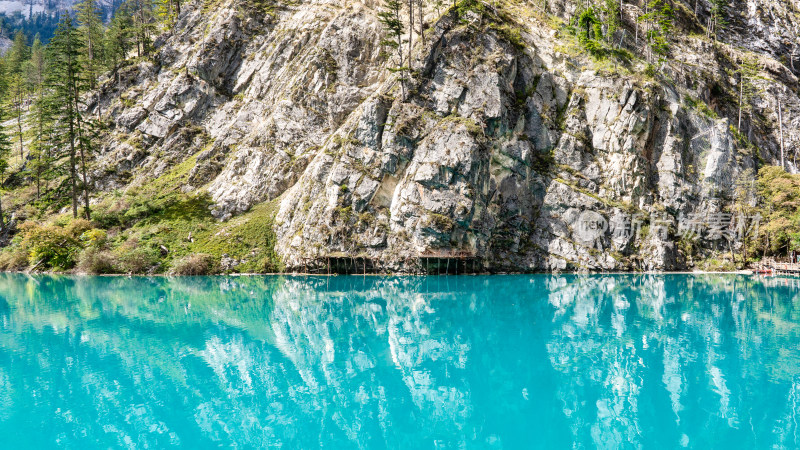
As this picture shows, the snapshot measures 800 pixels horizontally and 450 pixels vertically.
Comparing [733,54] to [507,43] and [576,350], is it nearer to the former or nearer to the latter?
[507,43]

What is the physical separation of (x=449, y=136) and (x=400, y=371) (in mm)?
40363

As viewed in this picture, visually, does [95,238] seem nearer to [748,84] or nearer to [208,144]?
[208,144]

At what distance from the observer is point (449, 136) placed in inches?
2229

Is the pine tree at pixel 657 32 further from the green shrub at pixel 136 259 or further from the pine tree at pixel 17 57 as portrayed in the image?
the pine tree at pixel 17 57

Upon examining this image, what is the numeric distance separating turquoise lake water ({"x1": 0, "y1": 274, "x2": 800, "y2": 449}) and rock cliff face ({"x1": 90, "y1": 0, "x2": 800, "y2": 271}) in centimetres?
1639

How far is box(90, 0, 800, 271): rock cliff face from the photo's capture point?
55.3 metres

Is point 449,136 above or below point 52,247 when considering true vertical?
above

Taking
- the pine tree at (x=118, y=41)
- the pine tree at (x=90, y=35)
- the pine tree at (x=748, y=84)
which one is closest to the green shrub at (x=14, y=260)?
the pine tree at (x=118, y=41)

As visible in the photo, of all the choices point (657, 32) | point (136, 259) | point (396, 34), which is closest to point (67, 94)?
point (136, 259)

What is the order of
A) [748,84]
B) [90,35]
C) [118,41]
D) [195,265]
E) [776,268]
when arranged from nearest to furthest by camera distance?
[195,265], [776,268], [748,84], [118,41], [90,35]

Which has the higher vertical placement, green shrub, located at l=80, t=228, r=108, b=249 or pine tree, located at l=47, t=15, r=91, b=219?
pine tree, located at l=47, t=15, r=91, b=219

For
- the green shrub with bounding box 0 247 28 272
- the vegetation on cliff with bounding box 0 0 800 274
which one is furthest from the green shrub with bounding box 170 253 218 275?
the green shrub with bounding box 0 247 28 272

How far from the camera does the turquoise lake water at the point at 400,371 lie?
14.8 m

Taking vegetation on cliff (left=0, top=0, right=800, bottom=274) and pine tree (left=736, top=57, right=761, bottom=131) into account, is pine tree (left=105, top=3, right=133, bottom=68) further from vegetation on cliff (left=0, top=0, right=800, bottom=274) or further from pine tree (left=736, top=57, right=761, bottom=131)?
pine tree (left=736, top=57, right=761, bottom=131)
